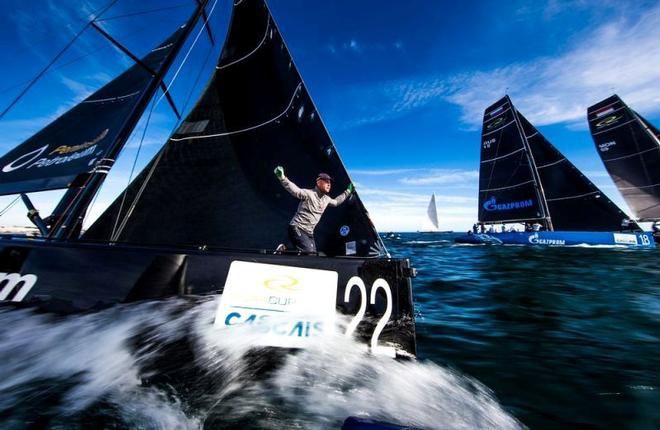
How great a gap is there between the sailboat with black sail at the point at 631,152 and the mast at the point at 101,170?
3202 cm

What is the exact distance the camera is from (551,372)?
7.52 ft

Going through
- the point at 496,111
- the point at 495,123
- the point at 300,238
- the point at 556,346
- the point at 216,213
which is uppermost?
the point at 496,111

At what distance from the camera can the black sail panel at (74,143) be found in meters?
3.35

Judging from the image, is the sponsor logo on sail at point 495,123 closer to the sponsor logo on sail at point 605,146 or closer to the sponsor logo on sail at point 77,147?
the sponsor logo on sail at point 605,146

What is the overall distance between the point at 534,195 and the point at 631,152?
10057mm

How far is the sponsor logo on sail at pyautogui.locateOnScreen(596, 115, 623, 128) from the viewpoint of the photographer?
78.7 ft

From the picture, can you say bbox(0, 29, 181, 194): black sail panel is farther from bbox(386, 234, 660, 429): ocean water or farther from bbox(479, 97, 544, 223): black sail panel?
bbox(479, 97, 544, 223): black sail panel

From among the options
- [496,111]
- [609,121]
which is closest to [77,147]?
[496,111]

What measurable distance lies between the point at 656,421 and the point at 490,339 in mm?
1405

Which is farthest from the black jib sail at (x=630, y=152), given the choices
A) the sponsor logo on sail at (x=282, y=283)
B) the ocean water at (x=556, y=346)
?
the sponsor logo on sail at (x=282, y=283)

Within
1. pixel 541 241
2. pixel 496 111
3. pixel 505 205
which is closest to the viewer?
pixel 541 241

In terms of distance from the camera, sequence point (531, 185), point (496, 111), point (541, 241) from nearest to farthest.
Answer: point (541, 241), point (531, 185), point (496, 111)

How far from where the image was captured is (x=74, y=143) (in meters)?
3.73

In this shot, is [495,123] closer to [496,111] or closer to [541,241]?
Result: [496,111]
